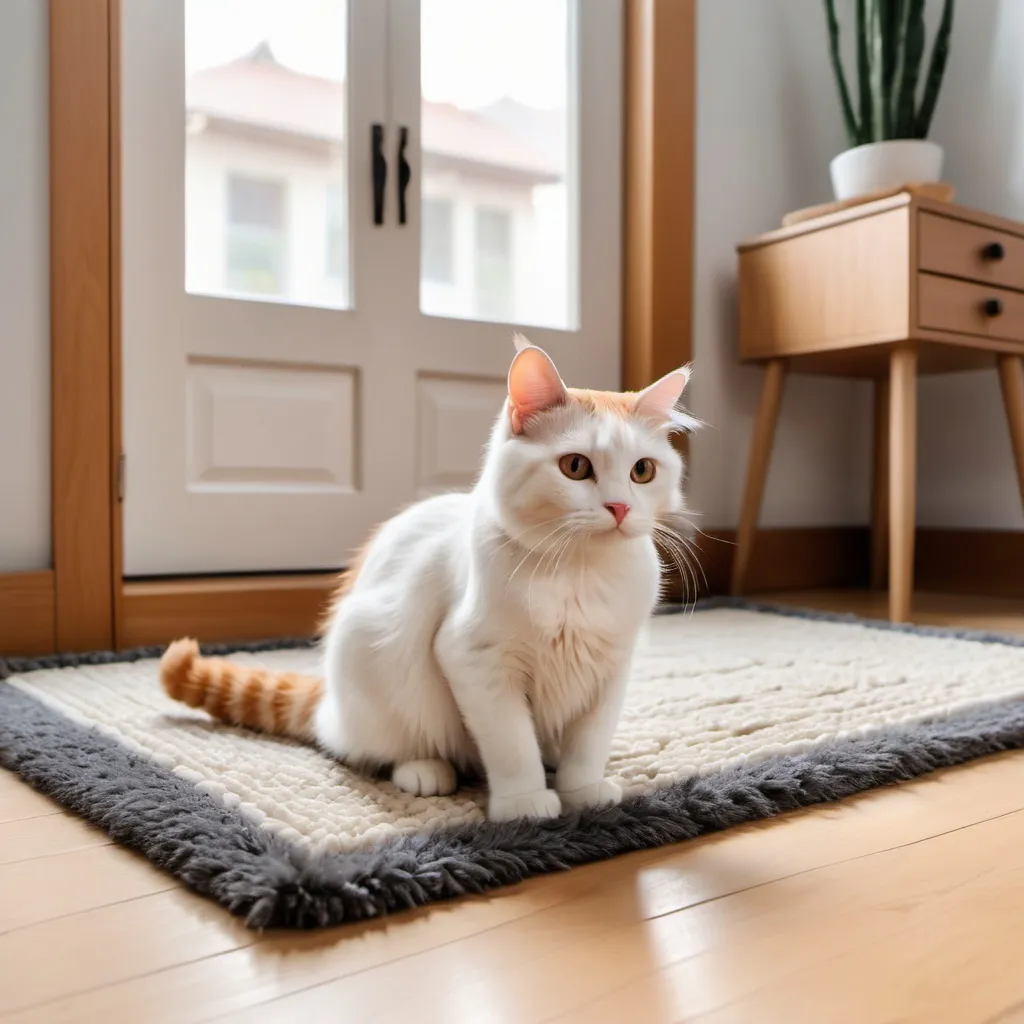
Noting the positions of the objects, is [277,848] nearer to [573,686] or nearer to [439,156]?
[573,686]

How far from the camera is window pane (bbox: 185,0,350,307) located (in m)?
1.83

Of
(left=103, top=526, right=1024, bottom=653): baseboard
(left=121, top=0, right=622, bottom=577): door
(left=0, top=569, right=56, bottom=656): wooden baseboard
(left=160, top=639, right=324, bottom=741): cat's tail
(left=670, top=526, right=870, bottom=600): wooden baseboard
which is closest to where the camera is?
(left=160, top=639, right=324, bottom=741): cat's tail

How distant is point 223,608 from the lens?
1.69 meters

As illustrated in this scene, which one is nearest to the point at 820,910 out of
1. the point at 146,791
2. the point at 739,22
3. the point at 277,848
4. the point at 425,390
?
the point at 277,848

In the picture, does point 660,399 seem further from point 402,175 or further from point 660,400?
point 402,175

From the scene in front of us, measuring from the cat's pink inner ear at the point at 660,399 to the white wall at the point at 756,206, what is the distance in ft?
5.12

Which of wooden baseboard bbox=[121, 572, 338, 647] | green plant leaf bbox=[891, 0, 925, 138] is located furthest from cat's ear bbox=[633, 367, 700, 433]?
green plant leaf bbox=[891, 0, 925, 138]

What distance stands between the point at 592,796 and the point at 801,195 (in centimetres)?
226

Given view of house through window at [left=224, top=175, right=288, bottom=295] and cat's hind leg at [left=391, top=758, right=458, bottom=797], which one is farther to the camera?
view of house through window at [left=224, top=175, right=288, bottom=295]

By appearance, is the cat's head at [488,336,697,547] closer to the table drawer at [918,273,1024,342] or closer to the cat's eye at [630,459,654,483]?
the cat's eye at [630,459,654,483]

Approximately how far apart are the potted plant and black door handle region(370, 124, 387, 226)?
104 centimetres

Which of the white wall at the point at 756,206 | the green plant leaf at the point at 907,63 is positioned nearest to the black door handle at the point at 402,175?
the white wall at the point at 756,206

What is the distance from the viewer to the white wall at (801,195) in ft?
7.98

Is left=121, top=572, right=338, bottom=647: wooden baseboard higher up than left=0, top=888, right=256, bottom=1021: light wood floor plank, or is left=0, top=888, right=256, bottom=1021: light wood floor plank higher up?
left=121, top=572, right=338, bottom=647: wooden baseboard
